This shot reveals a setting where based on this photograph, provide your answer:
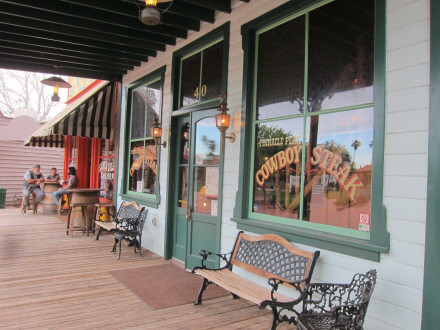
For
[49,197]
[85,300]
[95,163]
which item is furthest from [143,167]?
[49,197]

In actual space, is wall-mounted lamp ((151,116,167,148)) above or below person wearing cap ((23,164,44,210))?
above

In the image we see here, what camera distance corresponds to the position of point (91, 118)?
752 centimetres

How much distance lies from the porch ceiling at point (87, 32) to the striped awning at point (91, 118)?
937mm

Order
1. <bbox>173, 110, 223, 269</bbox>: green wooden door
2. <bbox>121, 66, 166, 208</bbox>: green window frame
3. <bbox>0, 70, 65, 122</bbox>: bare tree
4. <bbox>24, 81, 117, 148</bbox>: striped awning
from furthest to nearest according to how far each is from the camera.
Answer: <bbox>0, 70, 65, 122</bbox>: bare tree
<bbox>24, 81, 117, 148</bbox>: striped awning
<bbox>121, 66, 166, 208</bbox>: green window frame
<bbox>173, 110, 223, 269</bbox>: green wooden door

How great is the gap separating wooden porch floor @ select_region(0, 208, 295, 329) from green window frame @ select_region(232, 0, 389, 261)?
2.92 feet

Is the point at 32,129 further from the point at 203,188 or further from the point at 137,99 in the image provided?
the point at 203,188

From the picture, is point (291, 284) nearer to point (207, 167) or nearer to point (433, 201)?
point (433, 201)

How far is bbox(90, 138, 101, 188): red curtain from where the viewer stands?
30.0ft

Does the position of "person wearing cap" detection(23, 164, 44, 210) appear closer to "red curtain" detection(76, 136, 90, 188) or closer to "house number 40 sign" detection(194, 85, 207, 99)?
"red curtain" detection(76, 136, 90, 188)

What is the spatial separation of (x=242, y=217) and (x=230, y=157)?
2.41ft

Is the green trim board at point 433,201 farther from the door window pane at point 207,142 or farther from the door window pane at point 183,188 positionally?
the door window pane at point 183,188

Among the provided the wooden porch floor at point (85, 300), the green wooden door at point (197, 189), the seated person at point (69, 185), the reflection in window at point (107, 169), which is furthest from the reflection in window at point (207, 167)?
the seated person at point (69, 185)

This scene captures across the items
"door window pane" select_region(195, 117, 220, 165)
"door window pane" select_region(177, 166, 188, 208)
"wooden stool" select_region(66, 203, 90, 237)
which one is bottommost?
"wooden stool" select_region(66, 203, 90, 237)

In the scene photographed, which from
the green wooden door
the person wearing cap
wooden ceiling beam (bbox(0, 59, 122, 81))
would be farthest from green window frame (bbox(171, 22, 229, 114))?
the person wearing cap
